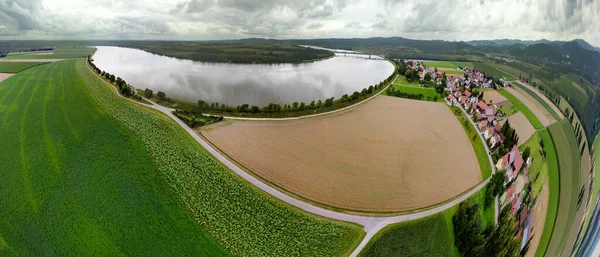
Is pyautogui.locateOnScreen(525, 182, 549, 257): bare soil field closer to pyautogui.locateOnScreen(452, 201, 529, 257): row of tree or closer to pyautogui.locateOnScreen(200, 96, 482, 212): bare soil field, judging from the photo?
pyautogui.locateOnScreen(452, 201, 529, 257): row of tree

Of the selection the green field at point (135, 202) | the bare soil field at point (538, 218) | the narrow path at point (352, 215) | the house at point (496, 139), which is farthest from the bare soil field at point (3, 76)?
the bare soil field at point (538, 218)

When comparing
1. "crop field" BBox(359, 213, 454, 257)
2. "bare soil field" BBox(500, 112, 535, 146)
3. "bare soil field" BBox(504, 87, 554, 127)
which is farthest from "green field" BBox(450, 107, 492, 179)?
"crop field" BBox(359, 213, 454, 257)

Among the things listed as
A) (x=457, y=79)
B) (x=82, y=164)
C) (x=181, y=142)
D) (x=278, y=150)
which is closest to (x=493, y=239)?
(x=457, y=79)

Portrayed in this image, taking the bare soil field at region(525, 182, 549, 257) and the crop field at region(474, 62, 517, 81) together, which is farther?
the crop field at region(474, 62, 517, 81)

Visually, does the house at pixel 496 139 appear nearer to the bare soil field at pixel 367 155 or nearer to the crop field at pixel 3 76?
the bare soil field at pixel 367 155

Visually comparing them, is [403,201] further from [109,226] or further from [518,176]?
[109,226]

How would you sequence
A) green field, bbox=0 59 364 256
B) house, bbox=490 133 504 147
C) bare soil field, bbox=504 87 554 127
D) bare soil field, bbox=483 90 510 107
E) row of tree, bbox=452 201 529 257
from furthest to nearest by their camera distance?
green field, bbox=0 59 364 256 → bare soil field, bbox=483 90 510 107 → house, bbox=490 133 504 147 → row of tree, bbox=452 201 529 257 → bare soil field, bbox=504 87 554 127
